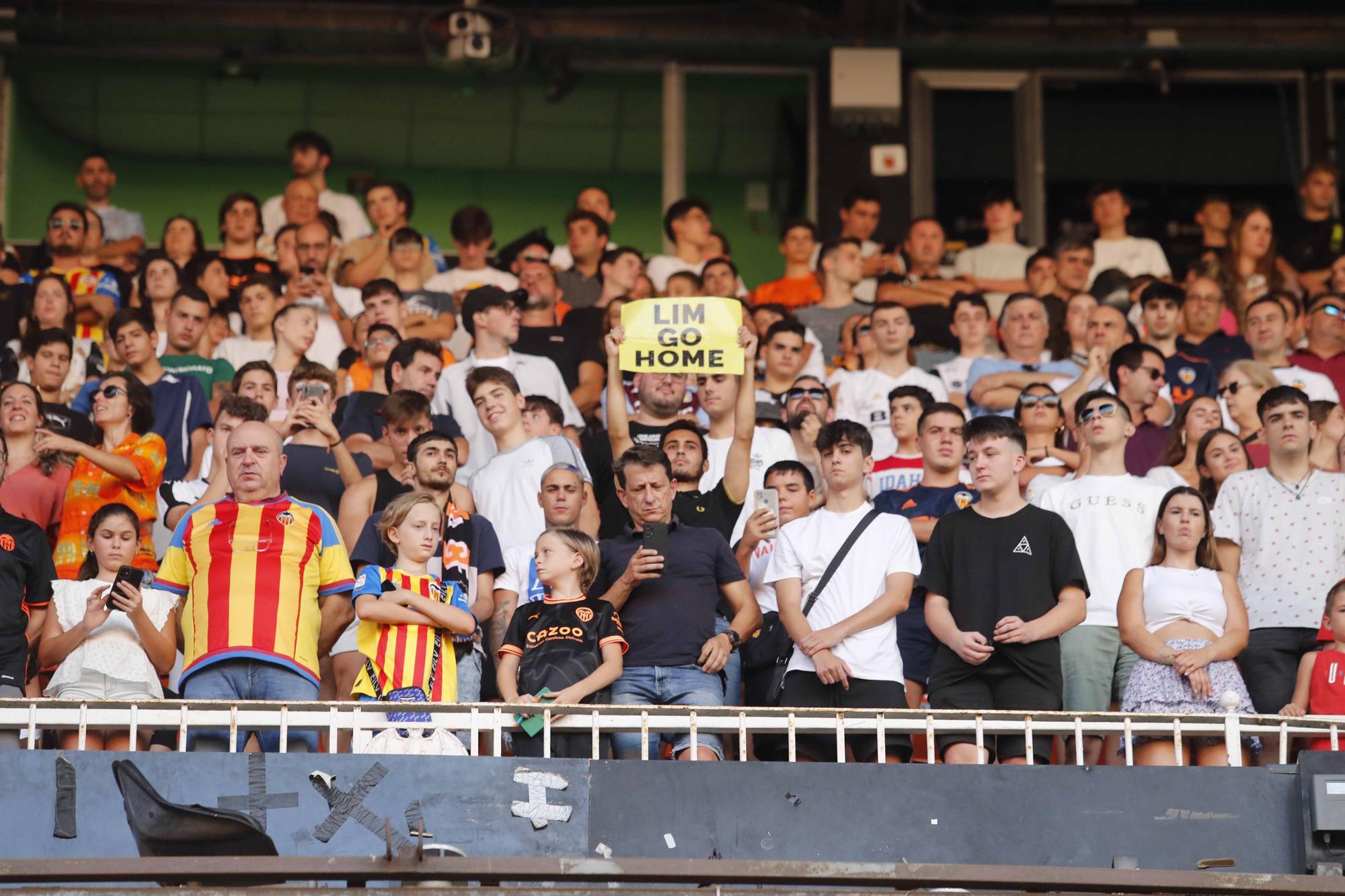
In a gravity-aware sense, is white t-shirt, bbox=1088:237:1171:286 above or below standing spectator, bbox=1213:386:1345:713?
above

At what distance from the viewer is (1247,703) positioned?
726cm

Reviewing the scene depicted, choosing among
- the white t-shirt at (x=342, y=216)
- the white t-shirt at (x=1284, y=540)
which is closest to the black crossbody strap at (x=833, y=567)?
the white t-shirt at (x=1284, y=540)

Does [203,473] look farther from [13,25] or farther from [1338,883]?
[13,25]

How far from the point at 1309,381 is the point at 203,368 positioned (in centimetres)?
590

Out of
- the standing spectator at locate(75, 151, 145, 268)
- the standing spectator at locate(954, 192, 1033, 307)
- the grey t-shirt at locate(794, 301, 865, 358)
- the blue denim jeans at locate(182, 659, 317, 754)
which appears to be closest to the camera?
the blue denim jeans at locate(182, 659, 317, 754)

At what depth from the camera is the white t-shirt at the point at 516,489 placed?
835 cm

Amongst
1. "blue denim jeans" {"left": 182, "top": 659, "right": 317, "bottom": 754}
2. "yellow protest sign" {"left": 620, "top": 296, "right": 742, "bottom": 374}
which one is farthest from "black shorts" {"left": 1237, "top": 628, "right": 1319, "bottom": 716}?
"blue denim jeans" {"left": 182, "top": 659, "right": 317, "bottom": 754}

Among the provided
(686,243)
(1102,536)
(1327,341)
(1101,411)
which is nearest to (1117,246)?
(1327,341)

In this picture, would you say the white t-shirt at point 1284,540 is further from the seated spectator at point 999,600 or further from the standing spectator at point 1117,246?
the standing spectator at point 1117,246

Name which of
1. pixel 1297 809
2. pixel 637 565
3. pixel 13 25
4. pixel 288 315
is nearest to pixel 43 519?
pixel 288 315

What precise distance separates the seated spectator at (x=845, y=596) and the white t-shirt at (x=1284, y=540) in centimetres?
166

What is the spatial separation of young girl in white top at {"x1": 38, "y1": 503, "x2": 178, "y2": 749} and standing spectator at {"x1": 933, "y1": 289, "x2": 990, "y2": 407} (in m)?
4.87

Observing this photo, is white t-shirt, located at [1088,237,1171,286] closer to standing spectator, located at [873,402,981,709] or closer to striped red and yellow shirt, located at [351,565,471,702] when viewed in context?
standing spectator, located at [873,402,981,709]

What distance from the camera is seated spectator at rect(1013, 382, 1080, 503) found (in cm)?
888
